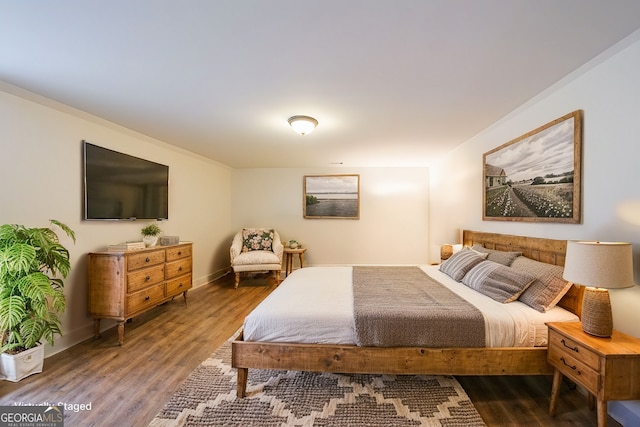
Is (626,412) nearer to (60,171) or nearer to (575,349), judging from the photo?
(575,349)

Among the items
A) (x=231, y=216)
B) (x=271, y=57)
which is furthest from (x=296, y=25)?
(x=231, y=216)

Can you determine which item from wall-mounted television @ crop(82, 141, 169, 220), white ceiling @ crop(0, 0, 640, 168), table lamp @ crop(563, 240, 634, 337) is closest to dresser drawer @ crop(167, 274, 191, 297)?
wall-mounted television @ crop(82, 141, 169, 220)

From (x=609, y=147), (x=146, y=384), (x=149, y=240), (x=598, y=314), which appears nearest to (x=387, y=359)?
(x=598, y=314)

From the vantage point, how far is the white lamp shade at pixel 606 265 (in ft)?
4.51

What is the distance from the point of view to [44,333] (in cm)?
197

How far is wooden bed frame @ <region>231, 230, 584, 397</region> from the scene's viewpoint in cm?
167

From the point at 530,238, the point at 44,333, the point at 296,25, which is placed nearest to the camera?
the point at 296,25

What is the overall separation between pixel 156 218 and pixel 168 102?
1.82 meters

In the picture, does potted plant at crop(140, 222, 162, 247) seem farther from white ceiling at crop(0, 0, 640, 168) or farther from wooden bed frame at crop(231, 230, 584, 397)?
wooden bed frame at crop(231, 230, 584, 397)

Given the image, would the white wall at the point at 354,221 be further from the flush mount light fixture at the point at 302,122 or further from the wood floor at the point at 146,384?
the wood floor at the point at 146,384

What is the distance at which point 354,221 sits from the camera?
5359 mm

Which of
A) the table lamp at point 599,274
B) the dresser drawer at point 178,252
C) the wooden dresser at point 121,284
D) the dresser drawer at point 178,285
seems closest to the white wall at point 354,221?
the dresser drawer at point 178,252

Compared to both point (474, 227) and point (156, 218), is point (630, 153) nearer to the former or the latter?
point (474, 227)

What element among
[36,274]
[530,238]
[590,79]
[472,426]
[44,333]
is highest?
[590,79]
